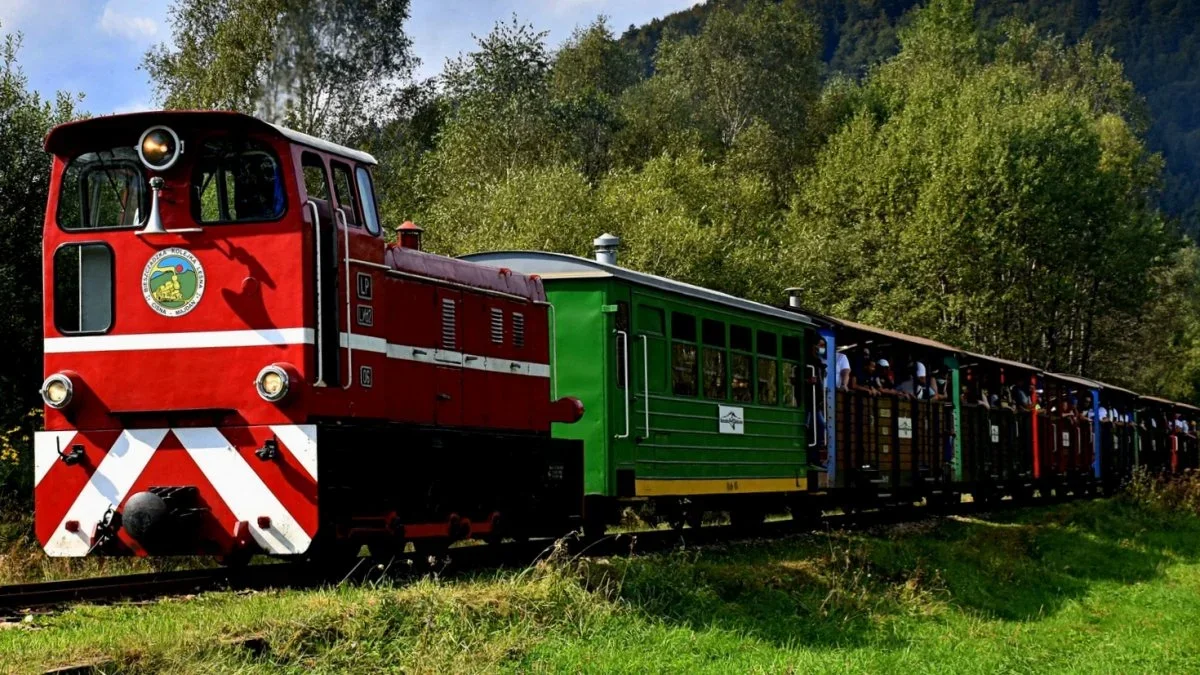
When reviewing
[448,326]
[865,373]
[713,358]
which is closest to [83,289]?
[448,326]

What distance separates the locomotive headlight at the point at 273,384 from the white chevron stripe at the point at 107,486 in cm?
87

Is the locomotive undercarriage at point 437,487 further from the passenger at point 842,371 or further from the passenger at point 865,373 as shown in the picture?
the passenger at point 865,373

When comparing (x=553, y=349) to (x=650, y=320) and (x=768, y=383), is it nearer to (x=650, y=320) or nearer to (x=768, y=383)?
(x=650, y=320)

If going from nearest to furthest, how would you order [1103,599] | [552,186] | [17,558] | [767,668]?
[767,668] → [17,558] → [1103,599] → [552,186]

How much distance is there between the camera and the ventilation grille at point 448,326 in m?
12.8

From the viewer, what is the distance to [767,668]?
1010cm

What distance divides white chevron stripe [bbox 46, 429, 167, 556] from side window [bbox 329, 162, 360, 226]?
89.6 inches

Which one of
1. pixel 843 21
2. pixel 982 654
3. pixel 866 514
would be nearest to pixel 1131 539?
pixel 866 514

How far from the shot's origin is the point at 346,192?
11414mm

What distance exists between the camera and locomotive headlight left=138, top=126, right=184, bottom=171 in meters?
10.8

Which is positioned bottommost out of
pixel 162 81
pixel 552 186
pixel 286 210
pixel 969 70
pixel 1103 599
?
pixel 1103 599

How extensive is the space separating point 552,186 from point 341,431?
87.4 ft

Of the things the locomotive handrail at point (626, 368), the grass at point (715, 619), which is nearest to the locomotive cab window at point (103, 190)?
the grass at point (715, 619)

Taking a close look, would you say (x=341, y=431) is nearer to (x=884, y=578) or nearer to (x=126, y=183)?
(x=126, y=183)
